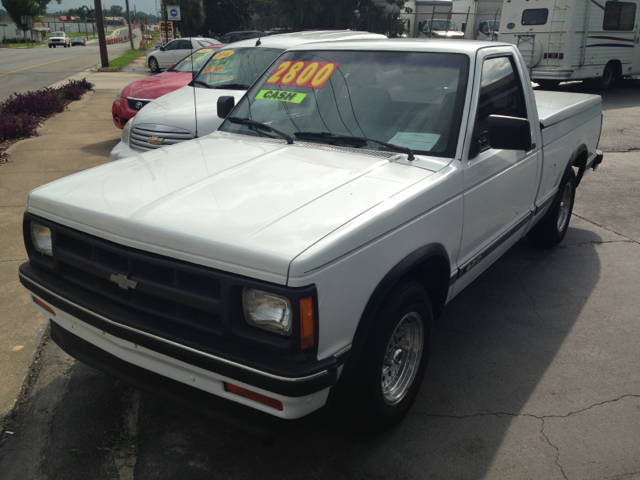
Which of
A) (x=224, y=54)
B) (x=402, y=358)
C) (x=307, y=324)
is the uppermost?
(x=224, y=54)

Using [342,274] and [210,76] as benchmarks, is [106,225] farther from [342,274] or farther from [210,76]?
[210,76]

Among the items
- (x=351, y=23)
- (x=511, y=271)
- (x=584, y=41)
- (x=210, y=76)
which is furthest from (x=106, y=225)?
(x=351, y=23)

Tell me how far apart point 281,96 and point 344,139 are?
706mm

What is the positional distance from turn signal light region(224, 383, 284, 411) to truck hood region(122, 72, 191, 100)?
25.2 feet

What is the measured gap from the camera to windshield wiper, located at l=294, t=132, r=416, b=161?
10.6 feet

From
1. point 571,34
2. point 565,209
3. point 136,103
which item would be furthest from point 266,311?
point 571,34

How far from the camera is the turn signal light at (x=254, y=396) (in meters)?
2.29

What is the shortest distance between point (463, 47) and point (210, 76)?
5.23 metres

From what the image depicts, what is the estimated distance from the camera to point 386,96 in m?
3.52

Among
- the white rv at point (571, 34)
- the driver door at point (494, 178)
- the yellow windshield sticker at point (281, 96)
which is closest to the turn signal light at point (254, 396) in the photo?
the driver door at point (494, 178)

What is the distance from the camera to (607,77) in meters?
17.1

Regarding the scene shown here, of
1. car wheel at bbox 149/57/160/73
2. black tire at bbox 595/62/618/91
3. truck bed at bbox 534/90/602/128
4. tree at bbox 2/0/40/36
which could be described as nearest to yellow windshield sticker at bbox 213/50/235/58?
truck bed at bbox 534/90/602/128

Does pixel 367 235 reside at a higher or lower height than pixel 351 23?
lower

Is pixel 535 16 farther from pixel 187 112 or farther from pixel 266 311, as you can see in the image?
pixel 266 311
